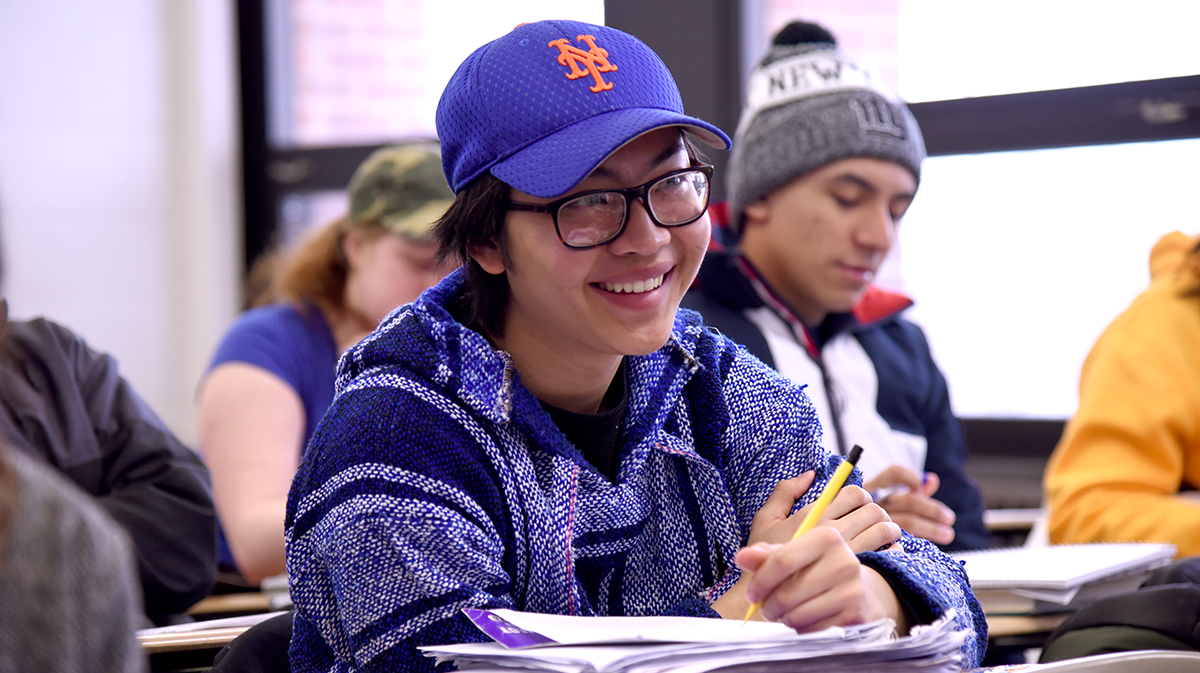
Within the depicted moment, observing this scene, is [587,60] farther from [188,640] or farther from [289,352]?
[289,352]

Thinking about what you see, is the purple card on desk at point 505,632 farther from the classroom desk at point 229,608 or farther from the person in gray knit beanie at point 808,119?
the person in gray knit beanie at point 808,119

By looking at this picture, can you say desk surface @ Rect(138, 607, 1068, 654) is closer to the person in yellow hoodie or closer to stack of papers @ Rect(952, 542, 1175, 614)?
stack of papers @ Rect(952, 542, 1175, 614)

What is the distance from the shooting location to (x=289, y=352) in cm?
235

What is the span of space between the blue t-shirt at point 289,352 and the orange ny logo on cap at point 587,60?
1392mm

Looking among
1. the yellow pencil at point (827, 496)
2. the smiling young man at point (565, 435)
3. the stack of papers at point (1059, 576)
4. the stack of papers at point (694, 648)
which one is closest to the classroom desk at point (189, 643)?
the smiling young man at point (565, 435)

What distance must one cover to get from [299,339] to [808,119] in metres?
1.16

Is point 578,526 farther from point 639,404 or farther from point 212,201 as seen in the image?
point 212,201

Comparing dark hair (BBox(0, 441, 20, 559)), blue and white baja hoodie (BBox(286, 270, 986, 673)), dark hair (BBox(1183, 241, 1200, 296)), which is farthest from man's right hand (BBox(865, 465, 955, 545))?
dark hair (BBox(0, 441, 20, 559))

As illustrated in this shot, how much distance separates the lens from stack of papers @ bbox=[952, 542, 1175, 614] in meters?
1.39

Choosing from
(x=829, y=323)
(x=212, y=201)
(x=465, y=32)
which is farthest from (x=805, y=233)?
(x=212, y=201)

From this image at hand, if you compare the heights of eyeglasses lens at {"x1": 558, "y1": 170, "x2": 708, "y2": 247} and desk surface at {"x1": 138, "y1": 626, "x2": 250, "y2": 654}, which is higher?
eyeglasses lens at {"x1": 558, "y1": 170, "x2": 708, "y2": 247}

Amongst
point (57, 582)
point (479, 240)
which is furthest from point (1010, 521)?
point (57, 582)

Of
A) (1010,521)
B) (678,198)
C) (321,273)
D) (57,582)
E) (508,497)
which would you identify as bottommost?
(1010,521)

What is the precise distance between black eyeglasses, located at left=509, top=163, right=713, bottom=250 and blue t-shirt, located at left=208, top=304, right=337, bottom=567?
1.34 m
